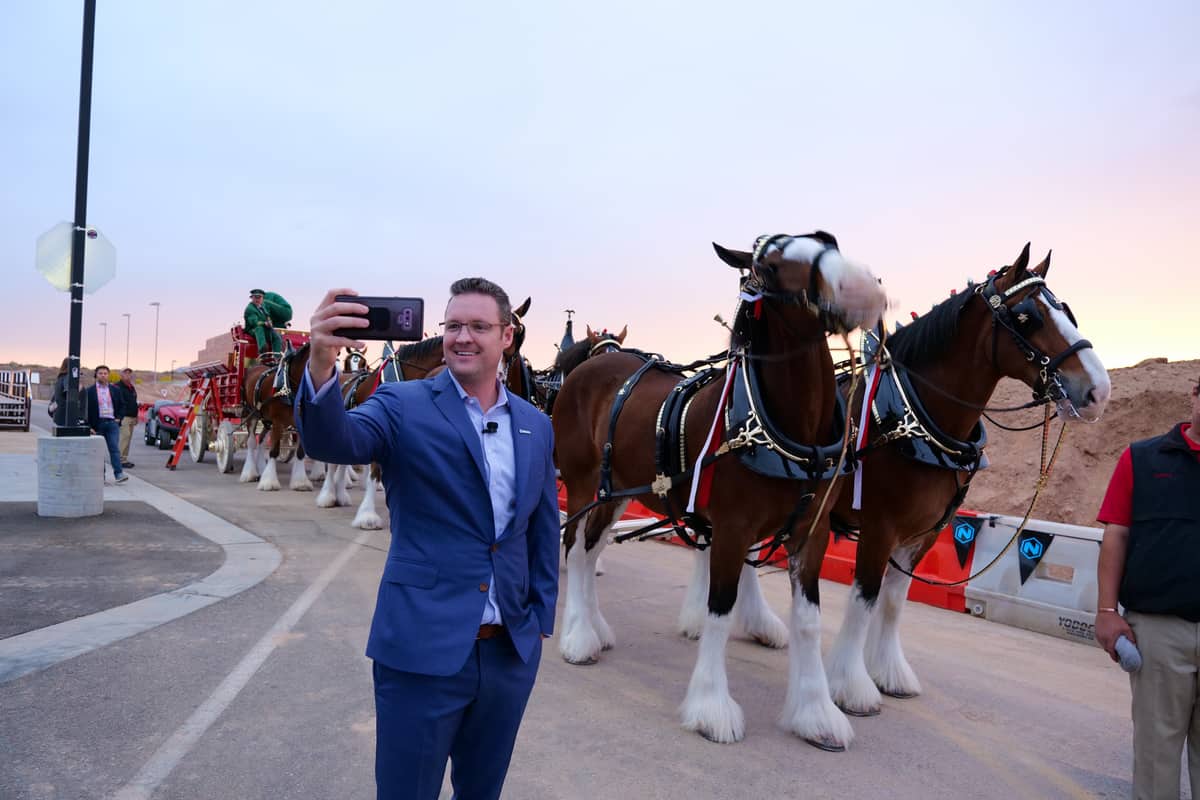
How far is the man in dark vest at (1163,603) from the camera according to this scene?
282 cm

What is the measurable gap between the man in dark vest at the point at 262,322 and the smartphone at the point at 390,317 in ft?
45.0

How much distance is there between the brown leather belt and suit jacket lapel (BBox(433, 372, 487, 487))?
403 millimetres

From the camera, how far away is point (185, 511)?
32.2ft

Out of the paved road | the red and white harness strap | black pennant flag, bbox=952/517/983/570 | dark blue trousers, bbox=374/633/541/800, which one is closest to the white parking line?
the paved road

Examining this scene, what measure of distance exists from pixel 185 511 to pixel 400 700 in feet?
30.7

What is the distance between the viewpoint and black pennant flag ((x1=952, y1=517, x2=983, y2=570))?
22.2ft

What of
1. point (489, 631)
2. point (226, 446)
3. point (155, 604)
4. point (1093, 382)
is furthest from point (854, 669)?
point (226, 446)

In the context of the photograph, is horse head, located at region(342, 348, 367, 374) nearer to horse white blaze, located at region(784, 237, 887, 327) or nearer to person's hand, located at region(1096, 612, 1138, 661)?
horse white blaze, located at region(784, 237, 887, 327)

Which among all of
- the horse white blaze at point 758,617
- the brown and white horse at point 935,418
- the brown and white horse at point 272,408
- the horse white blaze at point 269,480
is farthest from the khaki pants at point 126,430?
the brown and white horse at point 935,418

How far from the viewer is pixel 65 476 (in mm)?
8445

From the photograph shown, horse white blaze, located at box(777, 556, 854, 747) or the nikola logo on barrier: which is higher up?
the nikola logo on barrier

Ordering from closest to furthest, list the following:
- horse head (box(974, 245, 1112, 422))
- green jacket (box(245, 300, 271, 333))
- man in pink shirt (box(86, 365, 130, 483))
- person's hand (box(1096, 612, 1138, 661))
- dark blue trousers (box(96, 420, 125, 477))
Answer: person's hand (box(1096, 612, 1138, 661)) < horse head (box(974, 245, 1112, 422)) < man in pink shirt (box(86, 365, 130, 483)) < dark blue trousers (box(96, 420, 125, 477)) < green jacket (box(245, 300, 271, 333))

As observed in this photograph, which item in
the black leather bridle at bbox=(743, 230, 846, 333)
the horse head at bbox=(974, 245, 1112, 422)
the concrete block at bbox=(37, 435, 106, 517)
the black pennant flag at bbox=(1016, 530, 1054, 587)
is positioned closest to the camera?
the black leather bridle at bbox=(743, 230, 846, 333)

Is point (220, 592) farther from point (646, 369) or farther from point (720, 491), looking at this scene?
point (720, 491)
